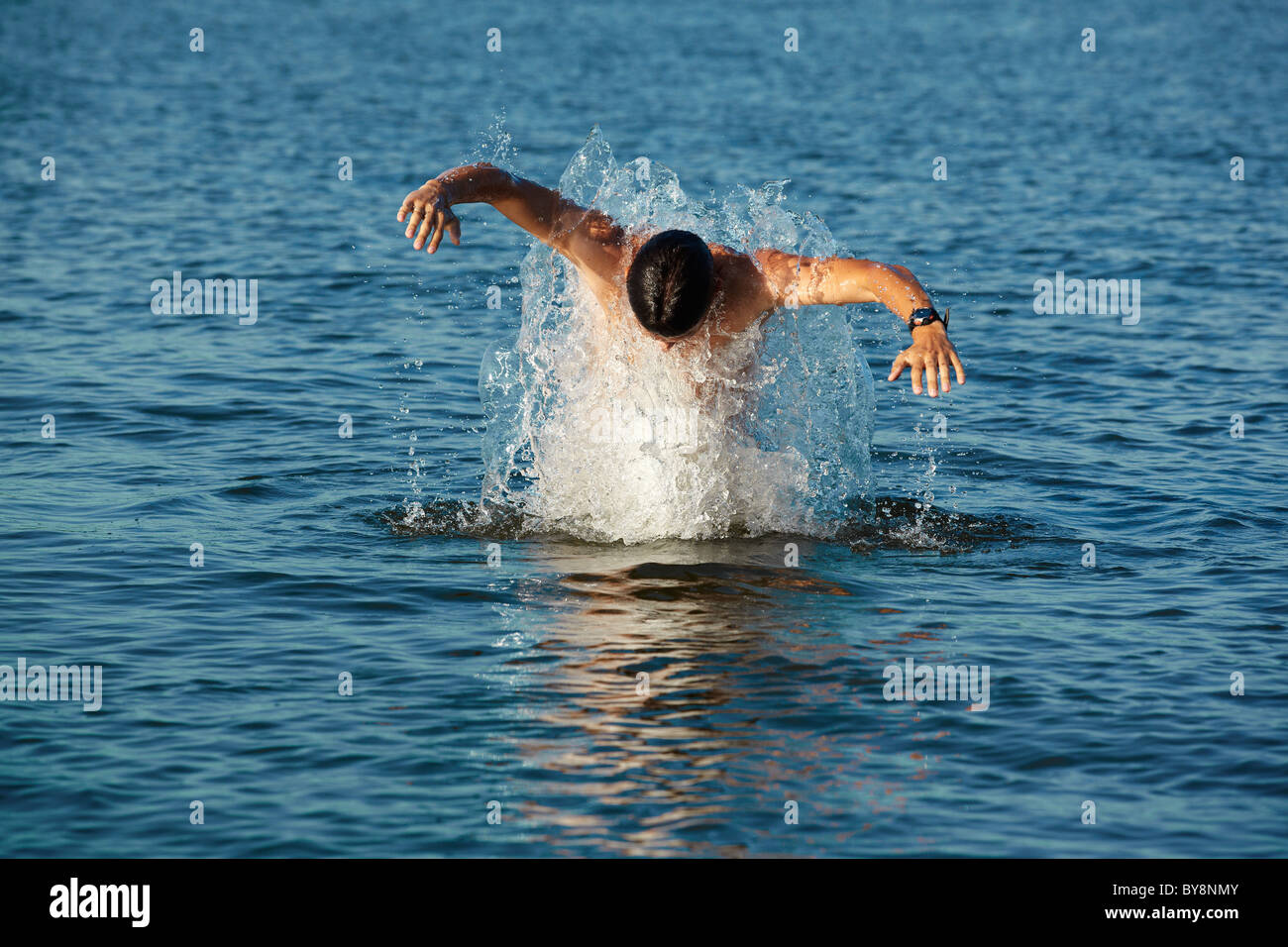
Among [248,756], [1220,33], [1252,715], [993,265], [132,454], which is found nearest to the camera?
[248,756]

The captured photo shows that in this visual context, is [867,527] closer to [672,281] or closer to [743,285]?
[743,285]

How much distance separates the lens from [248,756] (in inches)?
266

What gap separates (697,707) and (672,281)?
2.64m

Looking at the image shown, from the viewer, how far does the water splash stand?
9.70 metres

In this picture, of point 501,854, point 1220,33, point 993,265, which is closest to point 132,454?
point 501,854

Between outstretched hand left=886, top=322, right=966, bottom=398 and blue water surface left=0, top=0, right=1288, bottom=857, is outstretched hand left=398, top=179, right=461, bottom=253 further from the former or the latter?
outstretched hand left=886, top=322, right=966, bottom=398

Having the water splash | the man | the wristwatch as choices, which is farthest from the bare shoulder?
the wristwatch

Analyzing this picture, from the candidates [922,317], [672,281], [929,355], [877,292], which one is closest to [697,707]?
[929,355]

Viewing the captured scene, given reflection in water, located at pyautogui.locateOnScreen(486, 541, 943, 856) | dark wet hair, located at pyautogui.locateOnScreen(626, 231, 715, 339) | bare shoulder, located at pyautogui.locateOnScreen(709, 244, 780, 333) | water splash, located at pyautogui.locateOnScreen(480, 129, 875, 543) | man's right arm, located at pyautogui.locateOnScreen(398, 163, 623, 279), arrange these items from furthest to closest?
1. water splash, located at pyautogui.locateOnScreen(480, 129, 875, 543)
2. bare shoulder, located at pyautogui.locateOnScreen(709, 244, 780, 333)
3. dark wet hair, located at pyautogui.locateOnScreen(626, 231, 715, 339)
4. man's right arm, located at pyautogui.locateOnScreen(398, 163, 623, 279)
5. reflection in water, located at pyautogui.locateOnScreen(486, 541, 943, 856)

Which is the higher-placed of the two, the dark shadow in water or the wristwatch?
the wristwatch

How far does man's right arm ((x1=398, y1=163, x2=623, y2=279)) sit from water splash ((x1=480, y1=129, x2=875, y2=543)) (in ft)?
1.14

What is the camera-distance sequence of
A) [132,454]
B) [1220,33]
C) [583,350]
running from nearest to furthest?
1. [583,350]
2. [132,454]
3. [1220,33]
